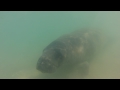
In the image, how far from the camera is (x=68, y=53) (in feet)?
30.3

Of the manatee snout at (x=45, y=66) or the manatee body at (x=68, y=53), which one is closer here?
the manatee snout at (x=45, y=66)

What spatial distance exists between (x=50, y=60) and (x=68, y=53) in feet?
4.72

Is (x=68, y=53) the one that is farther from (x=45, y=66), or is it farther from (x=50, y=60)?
(x=45, y=66)

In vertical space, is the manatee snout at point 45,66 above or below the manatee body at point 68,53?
below

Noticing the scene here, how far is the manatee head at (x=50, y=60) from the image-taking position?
7907mm

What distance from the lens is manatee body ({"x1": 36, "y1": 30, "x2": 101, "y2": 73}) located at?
8.16 metres

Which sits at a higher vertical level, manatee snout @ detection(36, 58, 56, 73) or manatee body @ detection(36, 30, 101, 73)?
manatee body @ detection(36, 30, 101, 73)
